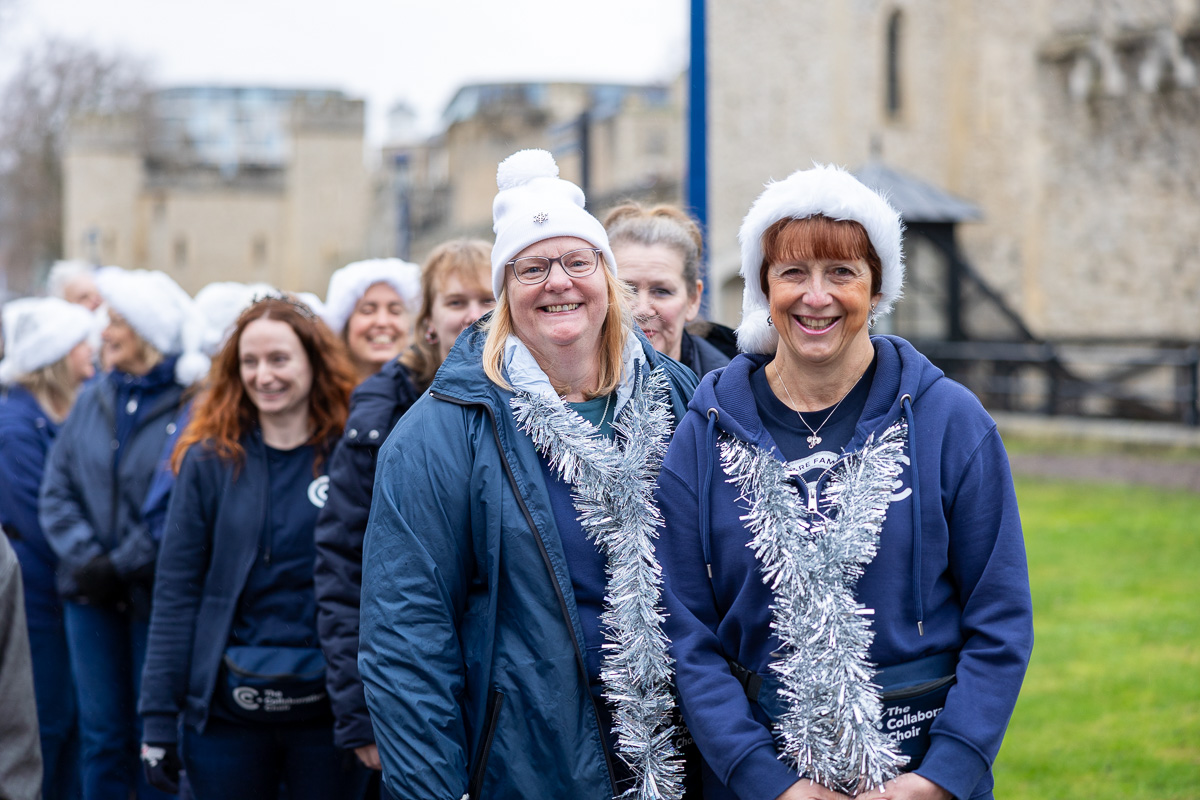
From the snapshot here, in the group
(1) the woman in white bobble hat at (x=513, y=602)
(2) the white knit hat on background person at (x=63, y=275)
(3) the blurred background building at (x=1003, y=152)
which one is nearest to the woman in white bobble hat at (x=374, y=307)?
(1) the woman in white bobble hat at (x=513, y=602)

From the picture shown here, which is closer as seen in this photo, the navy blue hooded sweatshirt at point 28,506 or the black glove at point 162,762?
the black glove at point 162,762

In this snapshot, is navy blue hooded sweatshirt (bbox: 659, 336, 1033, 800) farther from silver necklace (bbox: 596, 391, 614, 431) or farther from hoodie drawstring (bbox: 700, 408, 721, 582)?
silver necklace (bbox: 596, 391, 614, 431)

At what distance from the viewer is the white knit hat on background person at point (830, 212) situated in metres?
→ 2.44

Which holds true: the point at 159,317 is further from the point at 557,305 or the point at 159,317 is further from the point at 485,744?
the point at 485,744

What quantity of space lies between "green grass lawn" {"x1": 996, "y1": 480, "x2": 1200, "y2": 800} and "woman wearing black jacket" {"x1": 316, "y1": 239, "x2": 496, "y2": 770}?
3.11 meters

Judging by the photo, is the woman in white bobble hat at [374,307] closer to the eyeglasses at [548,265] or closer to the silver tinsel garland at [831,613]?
the eyeglasses at [548,265]

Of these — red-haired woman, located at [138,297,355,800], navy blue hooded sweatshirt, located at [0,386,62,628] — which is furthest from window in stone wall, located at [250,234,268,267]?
red-haired woman, located at [138,297,355,800]

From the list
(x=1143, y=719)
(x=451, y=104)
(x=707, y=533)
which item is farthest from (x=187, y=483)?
(x=451, y=104)

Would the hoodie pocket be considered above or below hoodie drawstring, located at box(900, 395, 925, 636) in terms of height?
below

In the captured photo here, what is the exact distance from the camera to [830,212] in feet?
8.02

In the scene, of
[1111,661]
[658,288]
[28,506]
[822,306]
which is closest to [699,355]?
[658,288]

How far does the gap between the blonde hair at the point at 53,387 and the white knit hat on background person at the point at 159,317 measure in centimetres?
60

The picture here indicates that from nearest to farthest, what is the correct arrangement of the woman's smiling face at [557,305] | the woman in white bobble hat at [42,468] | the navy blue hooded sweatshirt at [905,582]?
1. the navy blue hooded sweatshirt at [905,582]
2. the woman's smiling face at [557,305]
3. the woman in white bobble hat at [42,468]

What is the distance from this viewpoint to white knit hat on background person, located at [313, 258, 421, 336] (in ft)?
14.6
